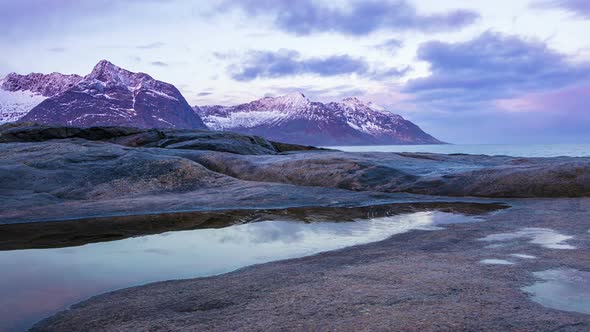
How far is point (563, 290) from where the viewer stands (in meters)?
3.63

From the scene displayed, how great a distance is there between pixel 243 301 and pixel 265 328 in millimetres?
664

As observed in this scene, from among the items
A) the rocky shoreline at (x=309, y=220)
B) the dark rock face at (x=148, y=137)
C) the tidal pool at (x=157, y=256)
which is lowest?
the tidal pool at (x=157, y=256)

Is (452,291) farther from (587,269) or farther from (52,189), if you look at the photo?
(52,189)

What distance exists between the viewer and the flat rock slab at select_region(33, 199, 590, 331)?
3.00 meters

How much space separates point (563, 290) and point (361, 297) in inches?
59.9

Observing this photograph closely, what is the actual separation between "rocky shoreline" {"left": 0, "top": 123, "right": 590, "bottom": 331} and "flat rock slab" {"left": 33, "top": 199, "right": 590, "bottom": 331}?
0.05 ft

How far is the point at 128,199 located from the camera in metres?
10.2

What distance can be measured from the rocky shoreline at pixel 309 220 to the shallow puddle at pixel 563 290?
13cm

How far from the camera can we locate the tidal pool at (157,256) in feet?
13.8

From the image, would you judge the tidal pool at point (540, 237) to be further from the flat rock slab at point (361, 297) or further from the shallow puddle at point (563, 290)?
the shallow puddle at point (563, 290)

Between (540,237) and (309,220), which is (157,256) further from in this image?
(540,237)

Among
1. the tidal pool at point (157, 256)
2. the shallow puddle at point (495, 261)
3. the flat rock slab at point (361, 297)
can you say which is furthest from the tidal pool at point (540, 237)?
the tidal pool at point (157, 256)

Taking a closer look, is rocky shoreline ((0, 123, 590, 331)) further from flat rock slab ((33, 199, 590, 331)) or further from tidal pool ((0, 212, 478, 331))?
tidal pool ((0, 212, 478, 331))

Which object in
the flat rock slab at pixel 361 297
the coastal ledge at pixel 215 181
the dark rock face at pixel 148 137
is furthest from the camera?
the dark rock face at pixel 148 137
